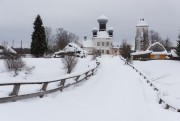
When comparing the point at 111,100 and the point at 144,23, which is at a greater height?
the point at 144,23

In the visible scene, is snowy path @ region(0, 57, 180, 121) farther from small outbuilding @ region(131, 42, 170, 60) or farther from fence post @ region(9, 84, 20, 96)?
small outbuilding @ region(131, 42, 170, 60)

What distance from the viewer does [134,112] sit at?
13125mm

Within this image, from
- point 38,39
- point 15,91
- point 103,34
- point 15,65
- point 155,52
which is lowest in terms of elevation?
point 15,65

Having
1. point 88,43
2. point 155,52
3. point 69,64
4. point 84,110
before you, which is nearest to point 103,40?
point 88,43

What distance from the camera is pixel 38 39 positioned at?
89125 millimetres

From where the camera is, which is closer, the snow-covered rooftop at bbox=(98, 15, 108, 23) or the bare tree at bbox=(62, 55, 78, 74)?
the bare tree at bbox=(62, 55, 78, 74)

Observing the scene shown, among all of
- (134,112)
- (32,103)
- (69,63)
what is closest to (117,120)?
(134,112)

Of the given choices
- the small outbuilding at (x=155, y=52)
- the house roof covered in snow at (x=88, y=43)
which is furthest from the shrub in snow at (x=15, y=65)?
the house roof covered in snow at (x=88, y=43)

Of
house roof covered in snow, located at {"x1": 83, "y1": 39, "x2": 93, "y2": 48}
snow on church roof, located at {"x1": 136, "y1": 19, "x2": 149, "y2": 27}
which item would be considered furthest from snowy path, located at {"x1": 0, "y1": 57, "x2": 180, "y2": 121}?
house roof covered in snow, located at {"x1": 83, "y1": 39, "x2": 93, "y2": 48}

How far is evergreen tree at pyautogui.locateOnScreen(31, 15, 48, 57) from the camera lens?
8919cm

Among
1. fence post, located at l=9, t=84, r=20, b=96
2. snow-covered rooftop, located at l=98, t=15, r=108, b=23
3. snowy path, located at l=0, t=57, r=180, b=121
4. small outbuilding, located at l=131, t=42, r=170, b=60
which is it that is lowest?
snowy path, located at l=0, t=57, r=180, b=121

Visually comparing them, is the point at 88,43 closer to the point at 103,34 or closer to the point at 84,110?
the point at 103,34

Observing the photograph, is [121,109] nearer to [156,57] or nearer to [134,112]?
[134,112]

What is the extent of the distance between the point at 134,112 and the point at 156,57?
3779 inches
